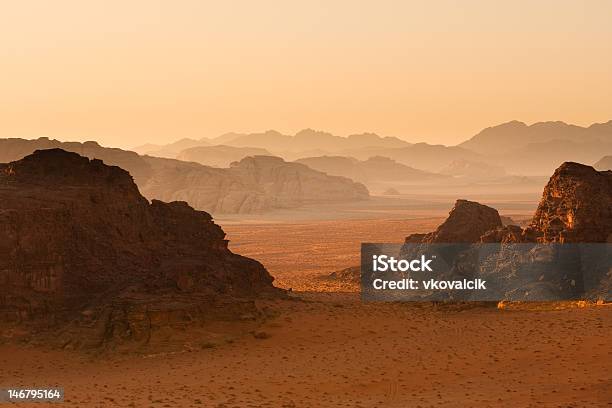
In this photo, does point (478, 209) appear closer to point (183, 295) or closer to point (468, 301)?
point (468, 301)

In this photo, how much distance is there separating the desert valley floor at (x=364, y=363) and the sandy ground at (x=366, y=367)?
0.03 m

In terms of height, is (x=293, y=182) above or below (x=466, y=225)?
above

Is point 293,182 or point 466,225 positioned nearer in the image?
point 466,225

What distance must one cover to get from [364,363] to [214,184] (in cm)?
9872

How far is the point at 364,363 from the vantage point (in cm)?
1780

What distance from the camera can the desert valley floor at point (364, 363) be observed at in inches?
586

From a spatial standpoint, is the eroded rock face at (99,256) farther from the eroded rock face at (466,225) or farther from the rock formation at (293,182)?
the rock formation at (293,182)

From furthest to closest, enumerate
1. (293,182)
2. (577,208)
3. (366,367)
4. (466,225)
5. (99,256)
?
(293,182), (466,225), (577,208), (99,256), (366,367)

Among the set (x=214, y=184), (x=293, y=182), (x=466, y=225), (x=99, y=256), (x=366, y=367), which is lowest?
(x=366, y=367)

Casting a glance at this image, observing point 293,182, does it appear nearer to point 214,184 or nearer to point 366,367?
point 214,184

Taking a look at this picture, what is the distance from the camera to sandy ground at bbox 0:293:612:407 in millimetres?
14812

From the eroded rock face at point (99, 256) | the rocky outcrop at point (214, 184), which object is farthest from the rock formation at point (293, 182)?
the eroded rock face at point (99, 256)

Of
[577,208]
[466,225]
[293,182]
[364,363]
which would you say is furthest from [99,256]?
[293,182]

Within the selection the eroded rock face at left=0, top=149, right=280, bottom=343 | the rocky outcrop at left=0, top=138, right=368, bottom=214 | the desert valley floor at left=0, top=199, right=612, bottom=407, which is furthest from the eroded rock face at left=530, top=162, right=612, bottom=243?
the rocky outcrop at left=0, top=138, right=368, bottom=214
